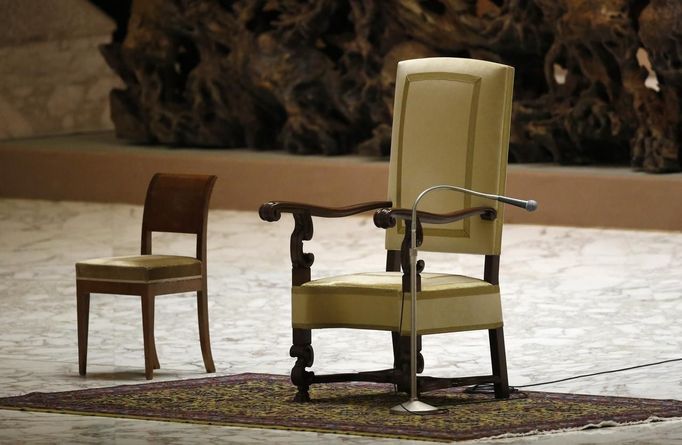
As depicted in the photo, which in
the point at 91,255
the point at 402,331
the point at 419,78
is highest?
the point at 419,78

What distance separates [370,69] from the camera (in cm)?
1120

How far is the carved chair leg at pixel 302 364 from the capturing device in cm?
500

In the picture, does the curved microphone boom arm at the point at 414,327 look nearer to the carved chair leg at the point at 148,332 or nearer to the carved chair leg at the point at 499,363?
the carved chair leg at the point at 499,363

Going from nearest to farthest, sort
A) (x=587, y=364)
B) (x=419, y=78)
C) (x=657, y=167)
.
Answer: (x=419, y=78) → (x=587, y=364) → (x=657, y=167)

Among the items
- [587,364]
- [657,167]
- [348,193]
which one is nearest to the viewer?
[587,364]

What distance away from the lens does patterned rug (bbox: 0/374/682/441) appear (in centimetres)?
456

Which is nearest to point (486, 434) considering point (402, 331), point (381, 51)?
point (402, 331)

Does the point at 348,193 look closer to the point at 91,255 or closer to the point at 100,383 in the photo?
the point at 91,255

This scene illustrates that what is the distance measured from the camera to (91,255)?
29.4 ft

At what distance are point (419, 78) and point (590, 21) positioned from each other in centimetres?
473

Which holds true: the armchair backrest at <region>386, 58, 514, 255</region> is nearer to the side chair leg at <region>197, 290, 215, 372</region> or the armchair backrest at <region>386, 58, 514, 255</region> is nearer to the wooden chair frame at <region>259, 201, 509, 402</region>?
the wooden chair frame at <region>259, 201, 509, 402</region>

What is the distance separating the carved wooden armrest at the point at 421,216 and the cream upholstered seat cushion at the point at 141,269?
3.33ft

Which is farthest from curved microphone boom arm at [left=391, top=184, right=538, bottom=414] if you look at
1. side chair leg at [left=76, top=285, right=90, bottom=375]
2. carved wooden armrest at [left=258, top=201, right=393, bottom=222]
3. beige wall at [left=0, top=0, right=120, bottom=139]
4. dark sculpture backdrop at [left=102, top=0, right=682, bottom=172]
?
beige wall at [left=0, top=0, right=120, bottom=139]

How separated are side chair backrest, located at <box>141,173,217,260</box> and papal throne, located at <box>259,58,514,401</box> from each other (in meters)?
0.73
